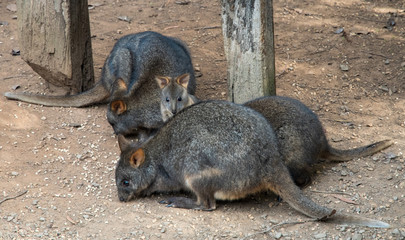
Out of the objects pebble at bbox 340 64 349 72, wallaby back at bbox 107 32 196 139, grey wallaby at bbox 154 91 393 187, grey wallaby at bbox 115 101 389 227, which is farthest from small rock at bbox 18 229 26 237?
pebble at bbox 340 64 349 72

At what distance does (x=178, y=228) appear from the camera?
489cm

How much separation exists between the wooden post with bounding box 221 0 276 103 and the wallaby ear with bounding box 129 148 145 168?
4.51 feet

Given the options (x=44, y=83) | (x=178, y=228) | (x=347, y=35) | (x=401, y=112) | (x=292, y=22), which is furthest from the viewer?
(x=292, y=22)

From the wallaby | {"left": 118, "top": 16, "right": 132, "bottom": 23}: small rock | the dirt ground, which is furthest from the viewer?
{"left": 118, "top": 16, "right": 132, "bottom": 23}: small rock

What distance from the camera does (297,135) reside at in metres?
5.38

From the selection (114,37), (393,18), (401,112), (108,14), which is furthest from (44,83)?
(393,18)

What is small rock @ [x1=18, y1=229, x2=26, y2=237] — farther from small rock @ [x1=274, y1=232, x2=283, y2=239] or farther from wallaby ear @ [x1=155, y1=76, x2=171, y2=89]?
wallaby ear @ [x1=155, y1=76, x2=171, y2=89]

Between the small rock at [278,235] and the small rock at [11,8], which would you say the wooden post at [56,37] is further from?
the small rock at [278,235]

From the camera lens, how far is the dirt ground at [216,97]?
16.2ft

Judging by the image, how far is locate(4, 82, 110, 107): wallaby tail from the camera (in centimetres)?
698

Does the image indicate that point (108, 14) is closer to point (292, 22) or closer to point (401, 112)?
point (292, 22)

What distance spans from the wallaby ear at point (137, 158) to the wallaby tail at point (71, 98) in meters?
1.95

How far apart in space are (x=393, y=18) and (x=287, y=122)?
14.1ft

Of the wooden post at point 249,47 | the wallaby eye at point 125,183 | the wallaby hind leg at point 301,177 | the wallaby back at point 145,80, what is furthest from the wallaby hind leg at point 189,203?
the wallaby back at point 145,80
